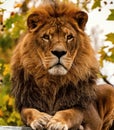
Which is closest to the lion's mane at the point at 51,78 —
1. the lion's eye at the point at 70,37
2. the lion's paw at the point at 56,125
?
the lion's eye at the point at 70,37

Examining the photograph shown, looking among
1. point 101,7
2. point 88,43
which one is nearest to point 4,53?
point 101,7

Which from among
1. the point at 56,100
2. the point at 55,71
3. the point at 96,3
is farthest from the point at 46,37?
the point at 96,3

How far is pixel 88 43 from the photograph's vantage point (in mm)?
8117

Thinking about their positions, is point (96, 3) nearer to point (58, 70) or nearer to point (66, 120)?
point (58, 70)

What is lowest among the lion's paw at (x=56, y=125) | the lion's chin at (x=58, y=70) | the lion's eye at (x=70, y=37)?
the lion's paw at (x=56, y=125)

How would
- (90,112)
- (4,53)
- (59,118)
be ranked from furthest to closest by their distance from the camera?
(4,53) → (90,112) → (59,118)

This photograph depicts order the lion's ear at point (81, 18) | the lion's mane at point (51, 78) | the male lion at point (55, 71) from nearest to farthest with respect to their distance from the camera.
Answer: the male lion at point (55, 71) < the lion's mane at point (51, 78) < the lion's ear at point (81, 18)

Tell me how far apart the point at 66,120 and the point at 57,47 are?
653 mm

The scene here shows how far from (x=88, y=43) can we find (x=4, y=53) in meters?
6.29

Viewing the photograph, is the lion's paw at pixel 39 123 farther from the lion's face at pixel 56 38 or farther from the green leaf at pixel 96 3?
the green leaf at pixel 96 3

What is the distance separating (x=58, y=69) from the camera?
7.64 metres

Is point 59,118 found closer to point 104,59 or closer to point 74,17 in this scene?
point 74,17

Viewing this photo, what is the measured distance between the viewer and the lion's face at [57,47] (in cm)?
761

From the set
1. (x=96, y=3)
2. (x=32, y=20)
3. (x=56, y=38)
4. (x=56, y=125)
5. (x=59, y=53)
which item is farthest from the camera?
(x=96, y=3)
